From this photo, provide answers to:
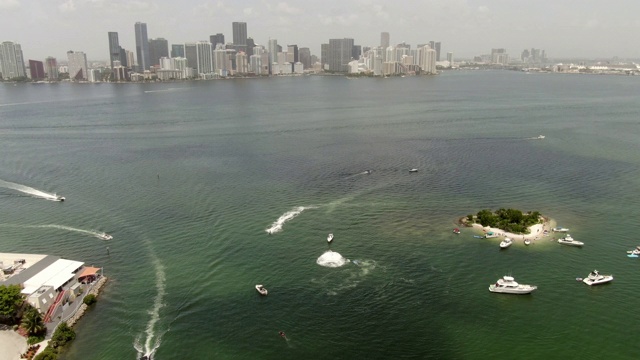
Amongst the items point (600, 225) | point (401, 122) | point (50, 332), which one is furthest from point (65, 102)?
point (600, 225)

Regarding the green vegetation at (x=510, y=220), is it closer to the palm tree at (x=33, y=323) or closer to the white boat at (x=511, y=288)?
the white boat at (x=511, y=288)

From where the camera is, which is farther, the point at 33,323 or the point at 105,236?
the point at 105,236

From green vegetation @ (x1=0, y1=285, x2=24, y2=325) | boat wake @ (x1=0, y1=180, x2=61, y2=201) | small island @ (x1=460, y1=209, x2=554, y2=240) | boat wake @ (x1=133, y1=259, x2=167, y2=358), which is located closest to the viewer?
boat wake @ (x1=133, y1=259, x2=167, y2=358)

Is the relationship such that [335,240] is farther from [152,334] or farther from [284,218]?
[152,334]

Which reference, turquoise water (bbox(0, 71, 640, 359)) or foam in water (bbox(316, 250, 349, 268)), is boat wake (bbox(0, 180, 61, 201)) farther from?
foam in water (bbox(316, 250, 349, 268))

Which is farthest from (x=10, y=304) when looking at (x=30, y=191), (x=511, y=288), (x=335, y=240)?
(x=511, y=288)

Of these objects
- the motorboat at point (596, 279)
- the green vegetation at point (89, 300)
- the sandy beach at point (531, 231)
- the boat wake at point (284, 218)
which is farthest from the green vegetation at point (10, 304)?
the motorboat at point (596, 279)

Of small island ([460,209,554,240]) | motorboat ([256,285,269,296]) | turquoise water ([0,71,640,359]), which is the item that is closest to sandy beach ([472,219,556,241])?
small island ([460,209,554,240])
